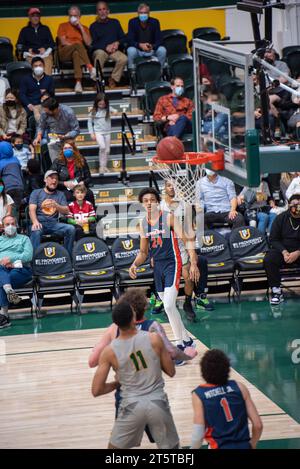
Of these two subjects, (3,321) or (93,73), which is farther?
(93,73)

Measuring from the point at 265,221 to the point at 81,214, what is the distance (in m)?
2.83

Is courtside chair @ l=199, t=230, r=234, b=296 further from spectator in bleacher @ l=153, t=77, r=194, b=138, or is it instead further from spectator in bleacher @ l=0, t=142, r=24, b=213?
spectator in bleacher @ l=153, t=77, r=194, b=138

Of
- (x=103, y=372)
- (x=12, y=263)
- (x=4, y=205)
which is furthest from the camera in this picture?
(x=4, y=205)

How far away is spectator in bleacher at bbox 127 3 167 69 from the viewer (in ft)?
62.9

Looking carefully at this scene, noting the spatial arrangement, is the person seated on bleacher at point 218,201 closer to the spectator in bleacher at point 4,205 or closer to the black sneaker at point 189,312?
the black sneaker at point 189,312

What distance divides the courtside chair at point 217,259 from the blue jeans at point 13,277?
2545 mm

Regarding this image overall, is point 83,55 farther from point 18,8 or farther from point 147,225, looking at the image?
point 147,225

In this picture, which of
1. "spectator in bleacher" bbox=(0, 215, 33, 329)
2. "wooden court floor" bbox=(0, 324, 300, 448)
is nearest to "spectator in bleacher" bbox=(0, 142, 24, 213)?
"spectator in bleacher" bbox=(0, 215, 33, 329)

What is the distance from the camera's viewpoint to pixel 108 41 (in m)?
19.1

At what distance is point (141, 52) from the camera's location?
19.2m

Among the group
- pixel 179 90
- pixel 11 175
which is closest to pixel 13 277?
pixel 11 175

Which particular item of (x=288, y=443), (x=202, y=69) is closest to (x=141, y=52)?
(x=202, y=69)

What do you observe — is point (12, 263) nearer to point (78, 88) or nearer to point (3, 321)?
point (3, 321)

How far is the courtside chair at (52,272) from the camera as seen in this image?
13.3 m
